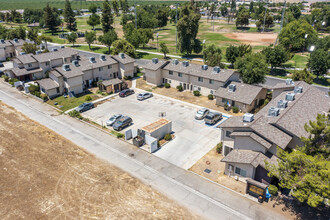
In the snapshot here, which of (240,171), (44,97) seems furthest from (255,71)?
(44,97)

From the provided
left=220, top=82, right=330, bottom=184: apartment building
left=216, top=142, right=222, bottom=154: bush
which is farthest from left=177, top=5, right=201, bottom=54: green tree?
left=216, top=142, right=222, bottom=154: bush

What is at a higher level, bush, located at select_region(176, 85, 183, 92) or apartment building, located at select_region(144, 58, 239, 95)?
apartment building, located at select_region(144, 58, 239, 95)

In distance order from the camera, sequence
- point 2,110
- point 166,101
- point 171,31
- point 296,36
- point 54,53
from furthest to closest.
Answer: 1. point 171,31
2. point 296,36
3. point 54,53
4. point 166,101
5. point 2,110

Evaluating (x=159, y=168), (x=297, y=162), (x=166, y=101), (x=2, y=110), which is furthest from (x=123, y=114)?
(x=297, y=162)

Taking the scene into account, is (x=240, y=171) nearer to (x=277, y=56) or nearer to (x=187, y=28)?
(x=277, y=56)

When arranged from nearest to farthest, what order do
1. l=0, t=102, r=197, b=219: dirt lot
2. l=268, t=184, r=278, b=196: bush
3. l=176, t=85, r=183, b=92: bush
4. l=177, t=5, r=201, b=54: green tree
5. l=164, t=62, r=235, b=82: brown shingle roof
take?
l=0, t=102, r=197, b=219: dirt lot, l=268, t=184, r=278, b=196: bush, l=164, t=62, r=235, b=82: brown shingle roof, l=176, t=85, r=183, b=92: bush, l=177, t=5, r=201, b=54: green tree

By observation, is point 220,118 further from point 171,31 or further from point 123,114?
point 171,31

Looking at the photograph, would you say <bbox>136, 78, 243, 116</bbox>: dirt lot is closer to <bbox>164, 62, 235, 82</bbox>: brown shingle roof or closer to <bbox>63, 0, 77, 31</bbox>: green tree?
<bbox>164, 62, 235, 82</bbox>: brown shingle roof
